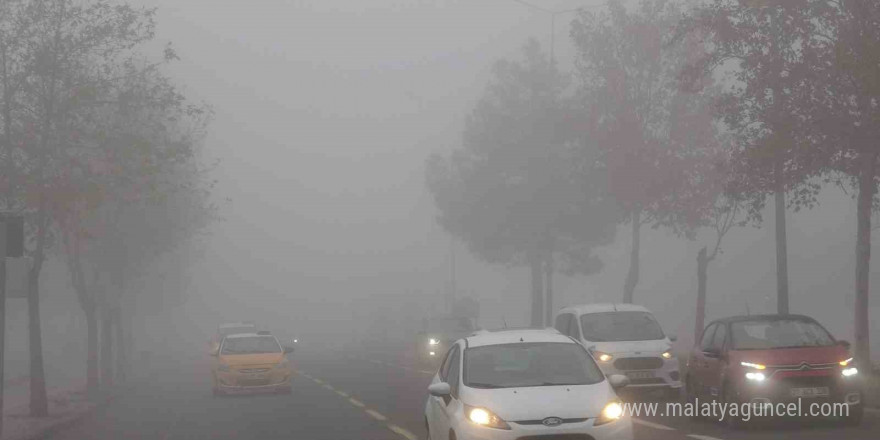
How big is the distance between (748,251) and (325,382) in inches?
2555

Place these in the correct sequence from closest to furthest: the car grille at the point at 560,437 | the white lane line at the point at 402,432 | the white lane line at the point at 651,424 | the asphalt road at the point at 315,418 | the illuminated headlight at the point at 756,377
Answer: the car grille at the point at 560,437
the illuminated headlight at the point at 756,377
the asphalt road at the point at 315,418
the white lane line at the point at 651,424
the white lane line at the point at 402,432

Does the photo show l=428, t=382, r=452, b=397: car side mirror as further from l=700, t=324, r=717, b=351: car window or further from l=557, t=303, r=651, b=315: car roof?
l=557, t=303, r=651, b=315: car roof

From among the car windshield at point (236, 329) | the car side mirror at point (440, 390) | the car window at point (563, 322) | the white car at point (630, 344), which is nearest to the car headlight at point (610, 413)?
the car side mirror at point (440, 390)

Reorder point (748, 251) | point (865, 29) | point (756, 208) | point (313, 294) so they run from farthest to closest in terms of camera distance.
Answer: point (313, 294) → point (748, 251) → point (756, 208) → point (865, 29)

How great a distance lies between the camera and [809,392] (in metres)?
16.0

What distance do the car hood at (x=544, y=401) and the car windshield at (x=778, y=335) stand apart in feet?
19.2

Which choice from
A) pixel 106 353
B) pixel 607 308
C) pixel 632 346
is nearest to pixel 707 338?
A: pixel 632 346

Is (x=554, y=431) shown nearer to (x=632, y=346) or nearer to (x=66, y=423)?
(x=632, y=346)

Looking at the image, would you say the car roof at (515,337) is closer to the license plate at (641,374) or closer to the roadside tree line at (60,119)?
the license plate at (641,374)

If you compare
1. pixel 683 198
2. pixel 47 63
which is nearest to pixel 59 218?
pixel 47 63

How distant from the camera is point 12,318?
80.1 m

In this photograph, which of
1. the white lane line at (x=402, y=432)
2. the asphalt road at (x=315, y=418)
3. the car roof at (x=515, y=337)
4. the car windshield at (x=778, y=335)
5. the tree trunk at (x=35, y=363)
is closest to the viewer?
the car roof at (x=515, y=337)

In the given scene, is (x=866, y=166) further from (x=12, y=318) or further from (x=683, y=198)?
(x=12, y=318)

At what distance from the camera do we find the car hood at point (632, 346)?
22000mm
